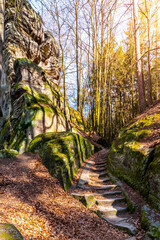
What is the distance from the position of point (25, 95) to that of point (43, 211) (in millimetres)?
6192

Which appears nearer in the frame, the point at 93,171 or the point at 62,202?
the point at 62,202

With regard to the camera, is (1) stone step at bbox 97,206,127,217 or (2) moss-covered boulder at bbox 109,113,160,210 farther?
(1) stone step at bbox 97,206,127,217

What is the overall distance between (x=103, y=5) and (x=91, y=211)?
38.0 feet

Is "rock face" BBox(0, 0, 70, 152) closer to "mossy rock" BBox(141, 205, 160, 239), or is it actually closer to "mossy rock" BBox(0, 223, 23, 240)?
"mossy rock" BBox(0, 223, 23, 240)

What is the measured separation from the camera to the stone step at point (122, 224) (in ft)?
8.46

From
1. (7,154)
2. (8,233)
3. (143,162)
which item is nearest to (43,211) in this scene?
(8,233)

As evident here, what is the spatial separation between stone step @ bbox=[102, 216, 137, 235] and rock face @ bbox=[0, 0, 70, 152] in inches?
139

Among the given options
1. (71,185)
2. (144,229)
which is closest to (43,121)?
(71,185)

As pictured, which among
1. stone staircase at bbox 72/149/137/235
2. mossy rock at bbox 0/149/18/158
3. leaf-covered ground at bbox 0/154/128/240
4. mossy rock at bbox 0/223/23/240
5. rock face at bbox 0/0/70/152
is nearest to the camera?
mossy rock at bbox 0/223/23/240

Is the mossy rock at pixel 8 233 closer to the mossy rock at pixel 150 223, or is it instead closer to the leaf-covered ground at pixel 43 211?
the leaf-covered ground at pixel 43 211

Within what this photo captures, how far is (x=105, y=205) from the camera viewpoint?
338 centimetres

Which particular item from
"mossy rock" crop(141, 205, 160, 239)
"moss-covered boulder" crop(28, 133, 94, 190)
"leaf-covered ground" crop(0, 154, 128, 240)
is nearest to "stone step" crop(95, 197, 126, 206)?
"leaf-covered ground" crop(0, 154, 128, 240)

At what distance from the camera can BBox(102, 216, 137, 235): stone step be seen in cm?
258

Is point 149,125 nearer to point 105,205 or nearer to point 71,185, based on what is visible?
point 105,205
